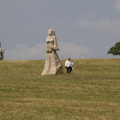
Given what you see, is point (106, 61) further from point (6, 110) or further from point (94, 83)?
point (6, 110)

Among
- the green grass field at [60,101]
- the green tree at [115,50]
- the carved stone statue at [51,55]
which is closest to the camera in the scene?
the green grass field at [60,101]

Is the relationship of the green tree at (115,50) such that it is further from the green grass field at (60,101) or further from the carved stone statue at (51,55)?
the green grass field at (60,101)

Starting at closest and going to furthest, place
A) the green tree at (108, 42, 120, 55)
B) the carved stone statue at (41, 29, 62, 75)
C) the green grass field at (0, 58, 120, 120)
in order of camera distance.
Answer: the green grass field at (0, 58, 120, 120), the carved stone statue at (41, 29, 62, 75), the green tree at (108, 42, 120, 55)

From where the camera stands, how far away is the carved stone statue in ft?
111

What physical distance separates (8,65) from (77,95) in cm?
2638

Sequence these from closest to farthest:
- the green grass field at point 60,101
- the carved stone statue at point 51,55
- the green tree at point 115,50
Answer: the green grass field at point 60,101, the carved stone statue at point 51,55, the green tree at point 115,50

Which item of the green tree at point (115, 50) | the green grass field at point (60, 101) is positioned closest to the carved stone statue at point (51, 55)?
the green grass field at point (60, 101)

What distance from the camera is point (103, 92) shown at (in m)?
21.6

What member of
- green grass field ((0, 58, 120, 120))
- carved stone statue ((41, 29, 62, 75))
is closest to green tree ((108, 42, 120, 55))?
carved stone statue ((41, 29, 62, 75))

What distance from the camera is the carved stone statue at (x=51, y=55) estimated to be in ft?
111

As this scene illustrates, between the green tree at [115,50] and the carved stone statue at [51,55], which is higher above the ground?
the green tree at [115,50]

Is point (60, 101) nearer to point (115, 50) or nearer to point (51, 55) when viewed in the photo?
point (51, 55)

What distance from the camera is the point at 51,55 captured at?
34.2m

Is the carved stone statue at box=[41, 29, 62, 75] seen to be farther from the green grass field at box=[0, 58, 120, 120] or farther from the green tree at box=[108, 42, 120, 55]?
the green tree at box=[108, 42, 120, 55]
